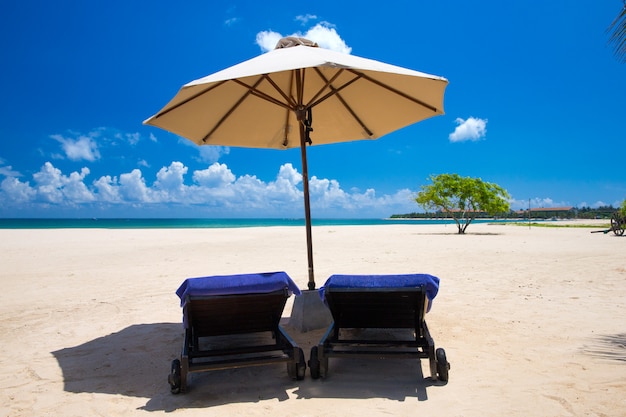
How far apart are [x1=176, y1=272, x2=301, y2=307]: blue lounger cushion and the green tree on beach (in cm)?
2651

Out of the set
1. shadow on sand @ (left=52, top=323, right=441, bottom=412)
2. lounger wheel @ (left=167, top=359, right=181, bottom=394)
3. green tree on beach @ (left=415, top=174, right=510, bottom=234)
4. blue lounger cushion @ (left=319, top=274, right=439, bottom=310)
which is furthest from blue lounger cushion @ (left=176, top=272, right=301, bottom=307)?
green tree on beach @ (left=415, top=174, right=510, bottom=234)

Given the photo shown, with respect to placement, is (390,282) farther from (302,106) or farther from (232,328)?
(302,106)

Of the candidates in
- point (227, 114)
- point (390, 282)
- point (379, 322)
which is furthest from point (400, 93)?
point (379, 322)

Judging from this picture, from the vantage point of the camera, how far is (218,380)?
337 centimetres

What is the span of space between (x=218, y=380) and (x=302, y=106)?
297 cm

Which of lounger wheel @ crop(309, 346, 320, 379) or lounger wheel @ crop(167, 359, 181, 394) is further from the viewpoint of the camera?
lounger wheel @ crop(309, 346, 320, 379)

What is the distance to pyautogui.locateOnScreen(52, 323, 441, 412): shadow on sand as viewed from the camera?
301cm

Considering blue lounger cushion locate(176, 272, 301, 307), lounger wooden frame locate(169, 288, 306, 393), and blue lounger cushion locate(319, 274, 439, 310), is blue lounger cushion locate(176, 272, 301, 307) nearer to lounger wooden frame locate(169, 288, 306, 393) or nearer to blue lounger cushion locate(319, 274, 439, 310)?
lounger wooden frame locate(169, 288, 306, 393)

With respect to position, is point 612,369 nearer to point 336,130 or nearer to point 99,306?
point 336,130

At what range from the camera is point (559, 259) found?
10844mm

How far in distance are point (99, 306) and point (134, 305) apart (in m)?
0.52

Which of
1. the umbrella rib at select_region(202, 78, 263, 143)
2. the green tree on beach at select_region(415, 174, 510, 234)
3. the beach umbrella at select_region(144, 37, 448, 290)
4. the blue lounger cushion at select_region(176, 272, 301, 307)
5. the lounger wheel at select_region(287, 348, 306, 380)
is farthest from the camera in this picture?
the green tree on beach at select_region(415, 174, 510, 234)

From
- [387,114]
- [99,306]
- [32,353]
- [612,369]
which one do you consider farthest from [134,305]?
[612,369]

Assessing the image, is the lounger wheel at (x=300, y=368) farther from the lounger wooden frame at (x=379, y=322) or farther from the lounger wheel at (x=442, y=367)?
the lounger wheel at (x=442, y=367)
